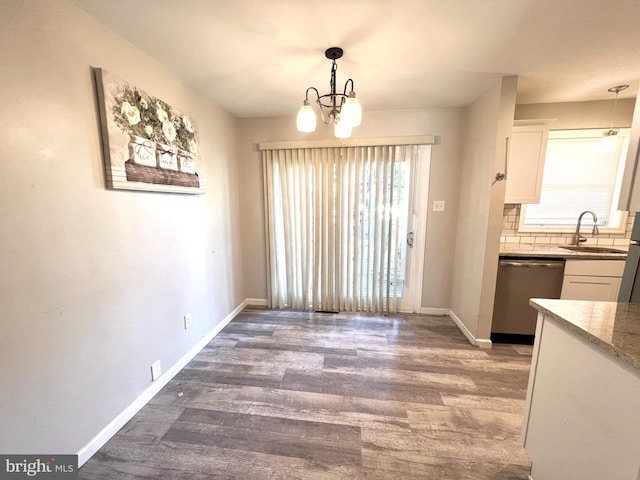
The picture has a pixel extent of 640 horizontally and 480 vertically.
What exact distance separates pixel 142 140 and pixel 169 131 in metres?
0.32

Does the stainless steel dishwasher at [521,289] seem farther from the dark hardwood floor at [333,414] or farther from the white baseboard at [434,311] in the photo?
the white baseboard at [434,311]

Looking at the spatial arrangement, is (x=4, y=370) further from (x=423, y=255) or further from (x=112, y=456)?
(x=423, y=255)

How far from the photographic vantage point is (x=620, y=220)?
2689 millimetres

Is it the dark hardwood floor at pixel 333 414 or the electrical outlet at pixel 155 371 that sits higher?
the electrical outlet at pixel 155 371

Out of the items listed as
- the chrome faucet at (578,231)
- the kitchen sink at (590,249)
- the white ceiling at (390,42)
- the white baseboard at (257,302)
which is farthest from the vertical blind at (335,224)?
the chrome faucet at (578,231)

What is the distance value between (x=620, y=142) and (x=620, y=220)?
0.85 m

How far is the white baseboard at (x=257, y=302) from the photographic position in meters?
3.45

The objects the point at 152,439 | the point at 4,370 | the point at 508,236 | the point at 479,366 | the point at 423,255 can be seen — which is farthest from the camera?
the point at 423,255

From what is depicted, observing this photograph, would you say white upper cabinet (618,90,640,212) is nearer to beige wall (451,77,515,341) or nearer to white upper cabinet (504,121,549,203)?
beige wall (451,77,515,341)

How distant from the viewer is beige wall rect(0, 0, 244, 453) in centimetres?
106

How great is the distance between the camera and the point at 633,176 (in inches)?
42.9

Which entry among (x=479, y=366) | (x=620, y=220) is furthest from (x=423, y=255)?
(x=620, y=220)

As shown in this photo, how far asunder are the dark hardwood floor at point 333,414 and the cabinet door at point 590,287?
0.72m

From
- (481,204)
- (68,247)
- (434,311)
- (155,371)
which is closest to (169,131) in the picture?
(68,247)
